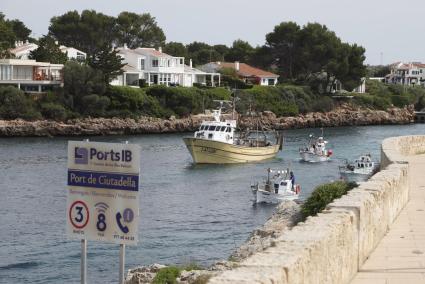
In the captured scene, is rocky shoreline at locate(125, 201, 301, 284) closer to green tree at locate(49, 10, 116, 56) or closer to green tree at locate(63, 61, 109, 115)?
green tree at locate(63, 61, 109, 115)

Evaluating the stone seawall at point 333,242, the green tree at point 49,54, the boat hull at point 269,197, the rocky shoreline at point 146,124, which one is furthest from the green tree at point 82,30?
the stone seawall at point 333,242

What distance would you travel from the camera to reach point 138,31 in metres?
155

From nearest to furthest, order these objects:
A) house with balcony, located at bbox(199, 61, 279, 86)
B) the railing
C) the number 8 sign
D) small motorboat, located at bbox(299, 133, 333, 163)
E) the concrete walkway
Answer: the number 8 sign, the concrete walkway, small motorboat, located at bbox(299, 133, 333, 163), the railing, house with balcony, located at bbox(199, 61, 279, 86)

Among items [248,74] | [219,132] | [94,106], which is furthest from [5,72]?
[248,74]

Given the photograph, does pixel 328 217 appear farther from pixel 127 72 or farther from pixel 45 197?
pixel 127 72

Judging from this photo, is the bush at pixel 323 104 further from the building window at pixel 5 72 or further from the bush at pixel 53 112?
the building window at pixel 5 72

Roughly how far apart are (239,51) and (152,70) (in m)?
44.9

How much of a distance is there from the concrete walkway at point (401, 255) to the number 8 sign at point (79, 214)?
3.62 m

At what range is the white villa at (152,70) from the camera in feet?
383

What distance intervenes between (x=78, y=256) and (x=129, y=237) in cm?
1853

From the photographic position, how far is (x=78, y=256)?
28.8 m

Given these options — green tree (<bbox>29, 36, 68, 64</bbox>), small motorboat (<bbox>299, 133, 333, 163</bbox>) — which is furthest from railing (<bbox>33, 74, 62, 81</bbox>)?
small motorboat (<bbox>299, 133, 333, 163</bbox>)

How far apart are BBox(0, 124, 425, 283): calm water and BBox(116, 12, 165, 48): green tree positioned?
73655 mm

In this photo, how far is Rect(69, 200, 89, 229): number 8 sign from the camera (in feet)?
36.0
